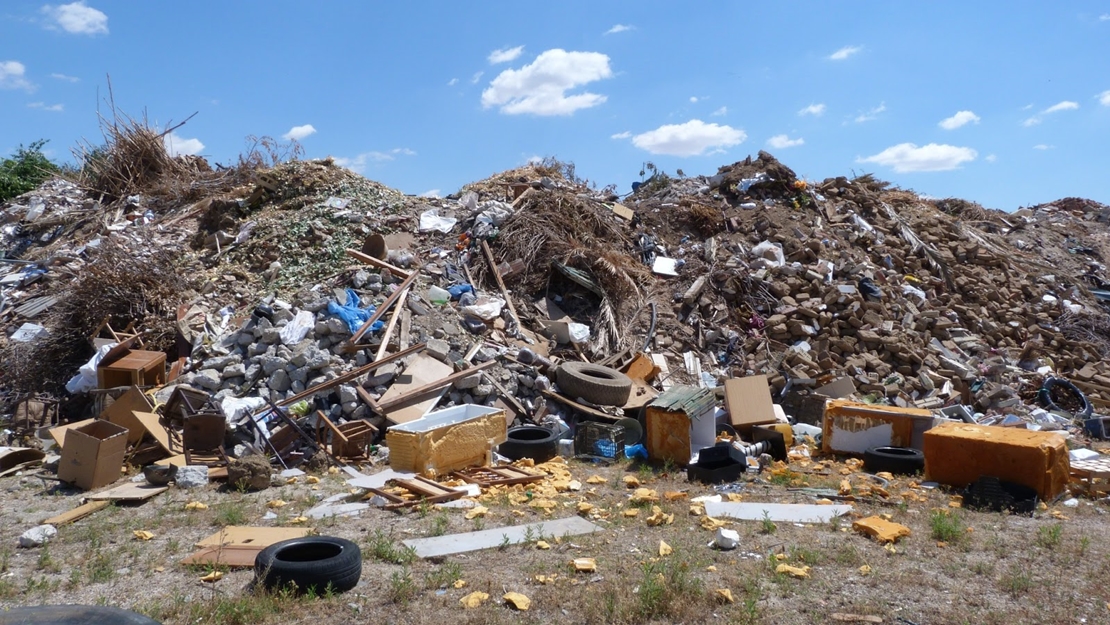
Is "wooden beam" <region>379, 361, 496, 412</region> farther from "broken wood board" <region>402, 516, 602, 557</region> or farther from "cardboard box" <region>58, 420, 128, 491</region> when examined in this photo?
"broken wood board" <region>402, 516, 602, 557</region>

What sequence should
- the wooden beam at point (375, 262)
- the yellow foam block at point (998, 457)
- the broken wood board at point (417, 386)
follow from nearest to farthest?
the yellow foam block at point (998, 457)
the broken wood board at point (417, 386)
the wooden beam at point (375, 262)

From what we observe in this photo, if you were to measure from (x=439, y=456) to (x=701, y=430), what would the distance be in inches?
104

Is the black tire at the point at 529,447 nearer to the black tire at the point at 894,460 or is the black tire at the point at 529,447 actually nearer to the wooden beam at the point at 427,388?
the wooden beam at the point at 427,388

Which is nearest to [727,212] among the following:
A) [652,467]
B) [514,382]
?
[514,382]

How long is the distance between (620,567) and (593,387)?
448 cm

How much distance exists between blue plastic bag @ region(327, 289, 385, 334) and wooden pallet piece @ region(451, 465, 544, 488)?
9.81 feet

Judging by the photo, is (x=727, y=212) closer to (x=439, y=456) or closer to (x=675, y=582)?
(x=439, y=456)

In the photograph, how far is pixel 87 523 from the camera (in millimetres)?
6191

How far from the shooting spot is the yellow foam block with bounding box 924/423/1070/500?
21.6ft

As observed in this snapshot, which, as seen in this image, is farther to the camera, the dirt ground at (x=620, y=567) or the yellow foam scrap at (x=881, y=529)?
the yellow foam scrap at (x=881, y=529)

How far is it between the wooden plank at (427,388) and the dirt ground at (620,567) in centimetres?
201

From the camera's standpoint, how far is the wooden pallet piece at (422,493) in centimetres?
649

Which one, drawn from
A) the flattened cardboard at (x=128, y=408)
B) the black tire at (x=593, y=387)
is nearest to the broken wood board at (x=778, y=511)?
the black tire at (x=593, y=387)

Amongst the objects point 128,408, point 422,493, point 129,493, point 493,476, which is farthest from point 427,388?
point 129,493
